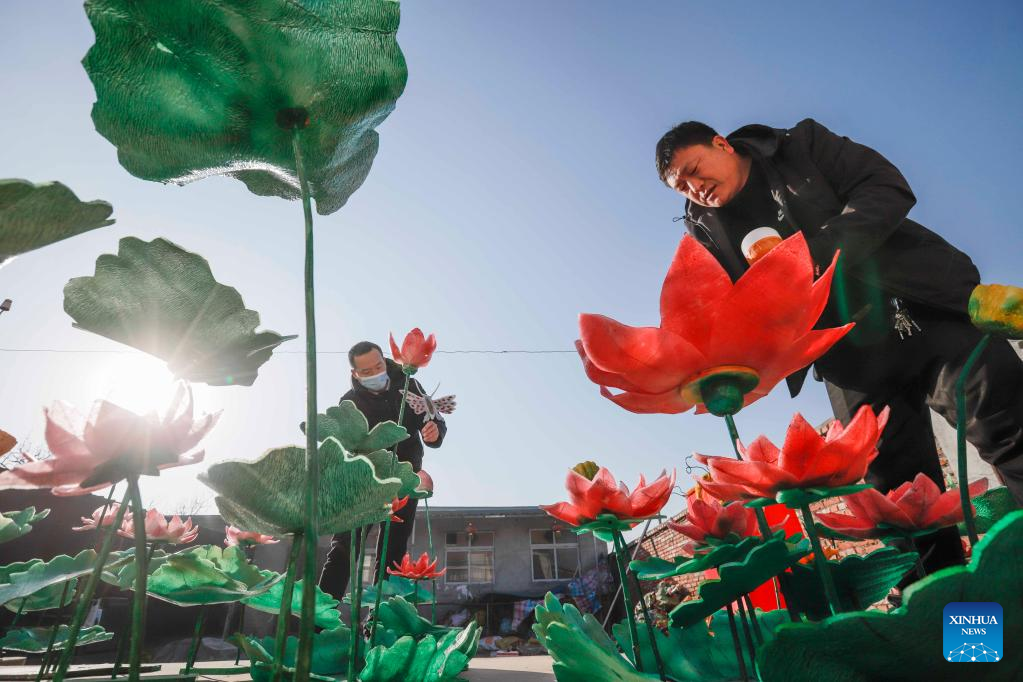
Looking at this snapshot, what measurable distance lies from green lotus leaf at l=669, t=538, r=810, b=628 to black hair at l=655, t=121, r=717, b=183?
82 centimetres

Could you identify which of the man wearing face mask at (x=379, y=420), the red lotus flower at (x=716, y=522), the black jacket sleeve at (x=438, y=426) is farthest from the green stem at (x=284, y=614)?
the black jacket sleeve at (x=438, y=426)

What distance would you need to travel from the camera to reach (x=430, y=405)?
2076 mm

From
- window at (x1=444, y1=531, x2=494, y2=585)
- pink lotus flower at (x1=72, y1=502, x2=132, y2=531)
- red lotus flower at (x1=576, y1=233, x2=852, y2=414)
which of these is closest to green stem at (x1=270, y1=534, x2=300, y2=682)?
pink lotus flower at (x1=72, y1=502, x2=132, y2=531)

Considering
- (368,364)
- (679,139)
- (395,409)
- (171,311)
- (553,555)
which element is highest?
(679,139)

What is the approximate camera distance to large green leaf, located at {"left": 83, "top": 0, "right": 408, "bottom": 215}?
1.23 ft

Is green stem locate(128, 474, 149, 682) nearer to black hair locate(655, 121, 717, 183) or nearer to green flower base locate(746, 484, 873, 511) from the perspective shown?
green flower base locate(746, 484, 873, 511)

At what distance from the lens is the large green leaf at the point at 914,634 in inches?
9.4

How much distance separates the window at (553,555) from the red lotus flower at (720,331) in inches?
493

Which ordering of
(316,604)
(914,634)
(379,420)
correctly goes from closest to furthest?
1. (914,634)
2. (316,604)
3. (379,420)

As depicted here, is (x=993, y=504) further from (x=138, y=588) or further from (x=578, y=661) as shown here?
(x=138, y=588)

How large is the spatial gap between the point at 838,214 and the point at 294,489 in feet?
3.06

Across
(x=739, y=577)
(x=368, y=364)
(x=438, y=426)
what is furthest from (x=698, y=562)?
(x=438, y=426)

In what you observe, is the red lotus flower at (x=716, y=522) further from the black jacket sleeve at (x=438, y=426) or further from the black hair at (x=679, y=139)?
the black jacket sleeve at (x=438, y=426)

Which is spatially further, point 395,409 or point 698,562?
point 395,409
